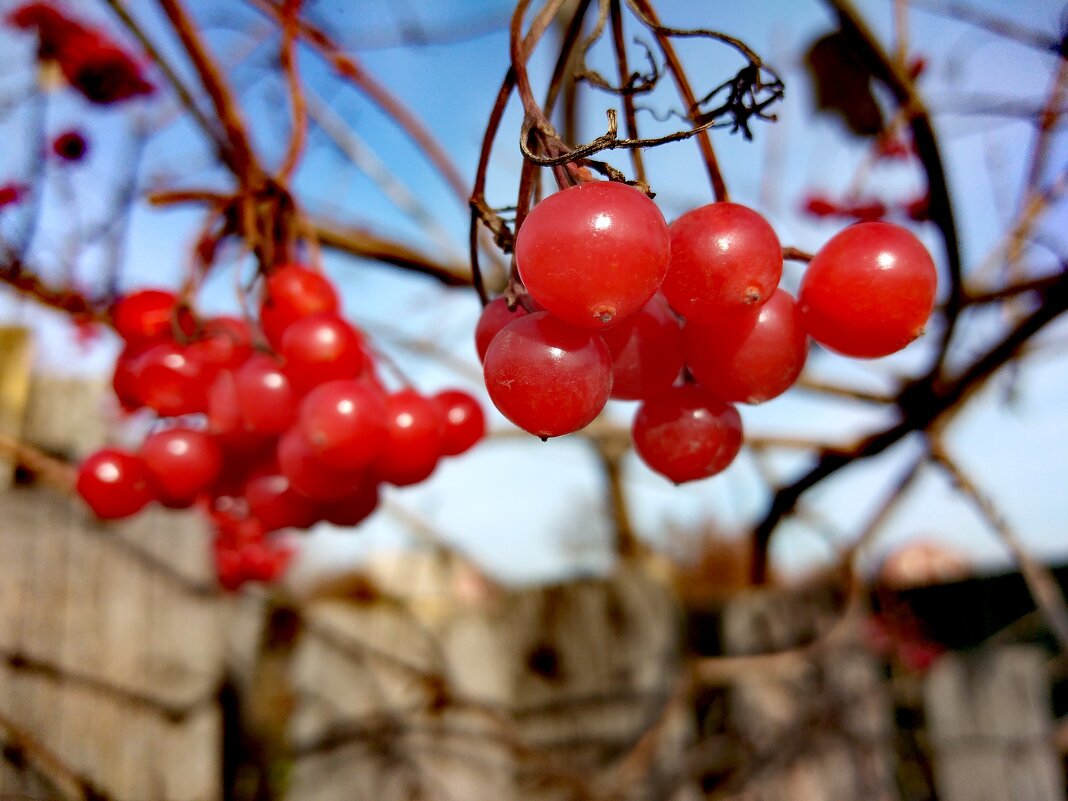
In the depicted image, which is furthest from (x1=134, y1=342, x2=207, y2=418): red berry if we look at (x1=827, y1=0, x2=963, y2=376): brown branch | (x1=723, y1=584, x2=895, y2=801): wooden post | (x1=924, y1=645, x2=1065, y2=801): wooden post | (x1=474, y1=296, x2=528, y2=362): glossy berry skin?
(x1=924, y1=645, x2=1065, y2=801): wooden post

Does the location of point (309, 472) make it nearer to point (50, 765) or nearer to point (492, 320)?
point (492, 320)

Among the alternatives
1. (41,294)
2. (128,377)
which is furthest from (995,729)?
(41,294)

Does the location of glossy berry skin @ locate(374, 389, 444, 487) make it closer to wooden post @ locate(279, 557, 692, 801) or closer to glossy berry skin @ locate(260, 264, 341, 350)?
glossy berry skin @ locate(260, 264, 341, 350)

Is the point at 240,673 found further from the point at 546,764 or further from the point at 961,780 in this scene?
the point at 961,780

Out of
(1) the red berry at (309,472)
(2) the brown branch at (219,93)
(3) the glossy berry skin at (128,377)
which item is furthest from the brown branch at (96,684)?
(2) the brown branch at (219,93)

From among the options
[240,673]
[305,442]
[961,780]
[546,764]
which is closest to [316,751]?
[240,673]
